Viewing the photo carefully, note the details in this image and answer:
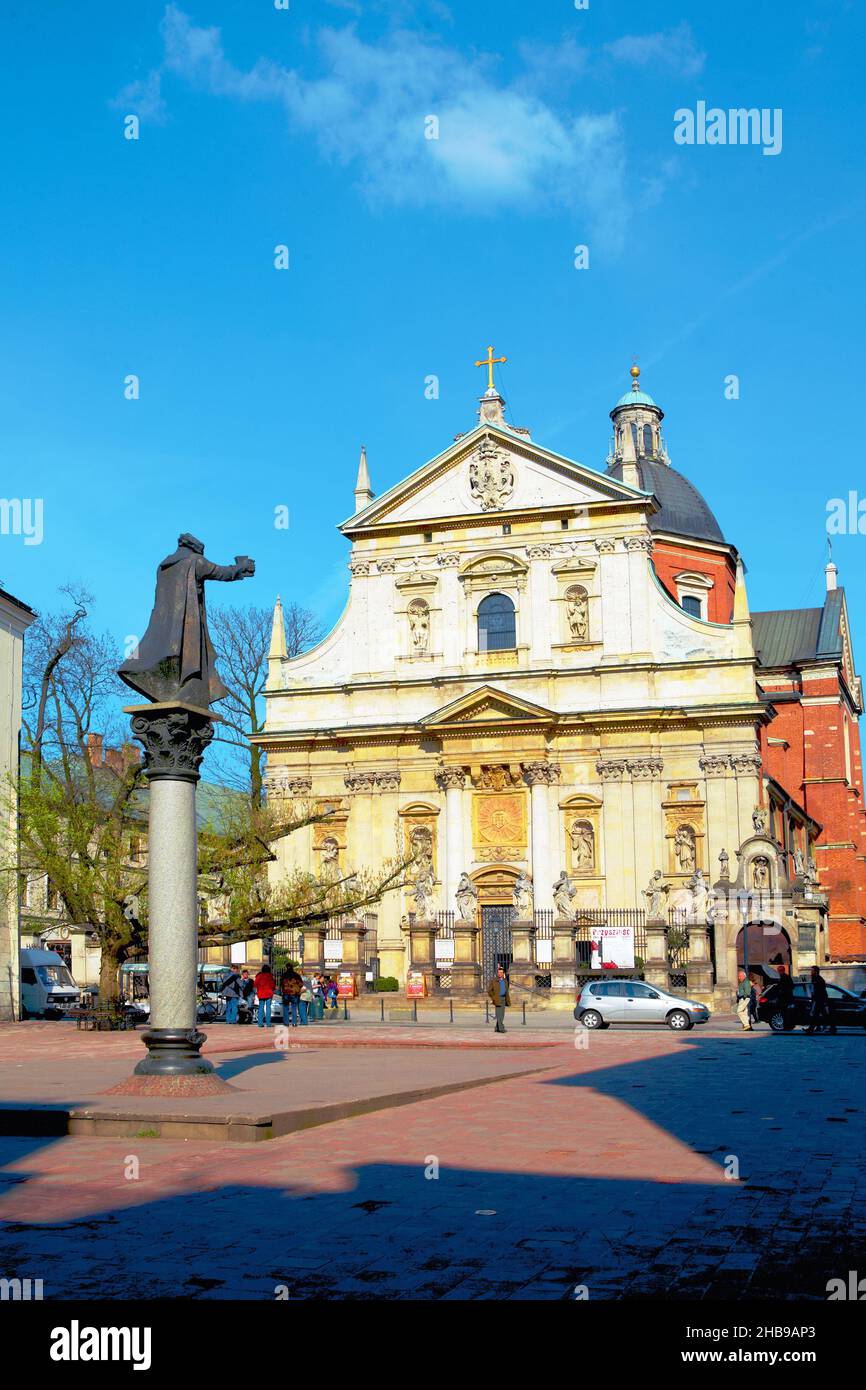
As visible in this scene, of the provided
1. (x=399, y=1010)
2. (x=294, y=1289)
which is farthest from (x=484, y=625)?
(x=294, y=1289)

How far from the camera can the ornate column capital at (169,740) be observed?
15.1 metres

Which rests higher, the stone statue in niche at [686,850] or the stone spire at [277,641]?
the stone spire at [277,641]

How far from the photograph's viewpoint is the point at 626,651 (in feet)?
167

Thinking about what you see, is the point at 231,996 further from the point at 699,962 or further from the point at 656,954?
the point at 699,962

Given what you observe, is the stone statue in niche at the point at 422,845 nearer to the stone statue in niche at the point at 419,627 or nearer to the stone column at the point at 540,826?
the stone column at the point at 540,826

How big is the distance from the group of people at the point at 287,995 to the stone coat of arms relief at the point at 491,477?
723 inches

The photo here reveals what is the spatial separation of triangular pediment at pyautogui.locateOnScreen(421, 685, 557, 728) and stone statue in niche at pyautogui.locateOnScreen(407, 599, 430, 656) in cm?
303

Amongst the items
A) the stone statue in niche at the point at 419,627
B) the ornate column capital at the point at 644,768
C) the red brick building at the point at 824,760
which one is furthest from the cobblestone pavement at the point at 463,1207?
the red brick building at the point at 824,760

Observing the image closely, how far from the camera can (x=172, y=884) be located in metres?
14.8

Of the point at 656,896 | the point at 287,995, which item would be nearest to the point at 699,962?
the point at 656,896

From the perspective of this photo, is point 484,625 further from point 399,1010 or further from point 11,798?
point 11,798

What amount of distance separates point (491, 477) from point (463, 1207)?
45.1 m

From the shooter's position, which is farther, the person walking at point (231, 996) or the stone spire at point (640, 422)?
the stone spire at point (640, 422)

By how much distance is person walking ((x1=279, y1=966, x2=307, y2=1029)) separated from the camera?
34906mm
